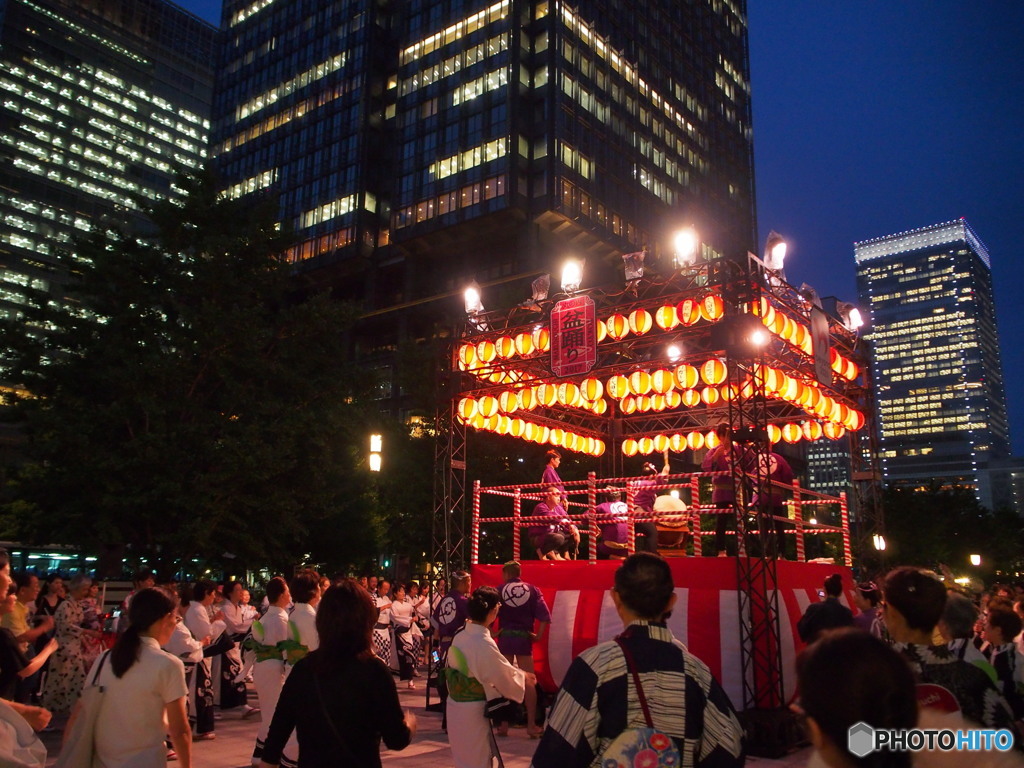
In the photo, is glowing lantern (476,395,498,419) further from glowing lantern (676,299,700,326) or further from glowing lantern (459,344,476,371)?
glowing lantern (676,299,700,326)

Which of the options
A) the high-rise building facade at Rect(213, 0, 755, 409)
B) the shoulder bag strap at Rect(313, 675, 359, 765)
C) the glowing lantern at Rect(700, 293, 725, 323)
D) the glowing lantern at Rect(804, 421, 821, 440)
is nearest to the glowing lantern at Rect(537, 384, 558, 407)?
the glowing lantern at Rect(700, 293, 725, 323)

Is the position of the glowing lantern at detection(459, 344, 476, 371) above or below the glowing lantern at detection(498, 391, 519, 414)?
above

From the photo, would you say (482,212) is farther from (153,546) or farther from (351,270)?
(153,546)

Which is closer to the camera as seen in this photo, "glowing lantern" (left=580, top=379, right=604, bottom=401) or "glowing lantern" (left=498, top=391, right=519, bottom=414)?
"glowing lantern" (left=580, top=379, right=604, bottom=401)

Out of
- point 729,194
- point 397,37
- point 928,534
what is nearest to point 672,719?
point 928,534

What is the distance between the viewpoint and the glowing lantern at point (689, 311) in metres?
12.6

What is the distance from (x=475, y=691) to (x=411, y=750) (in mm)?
3463

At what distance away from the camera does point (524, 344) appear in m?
14.5

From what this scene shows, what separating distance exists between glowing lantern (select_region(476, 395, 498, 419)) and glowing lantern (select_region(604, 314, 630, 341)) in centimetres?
337

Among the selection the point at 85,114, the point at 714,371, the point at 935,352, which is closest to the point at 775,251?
the point at 714,371

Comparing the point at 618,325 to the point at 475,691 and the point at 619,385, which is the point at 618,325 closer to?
the point at 619,385

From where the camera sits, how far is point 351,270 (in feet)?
203

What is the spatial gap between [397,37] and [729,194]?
1406 inches

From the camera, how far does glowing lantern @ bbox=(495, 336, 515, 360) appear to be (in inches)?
580
